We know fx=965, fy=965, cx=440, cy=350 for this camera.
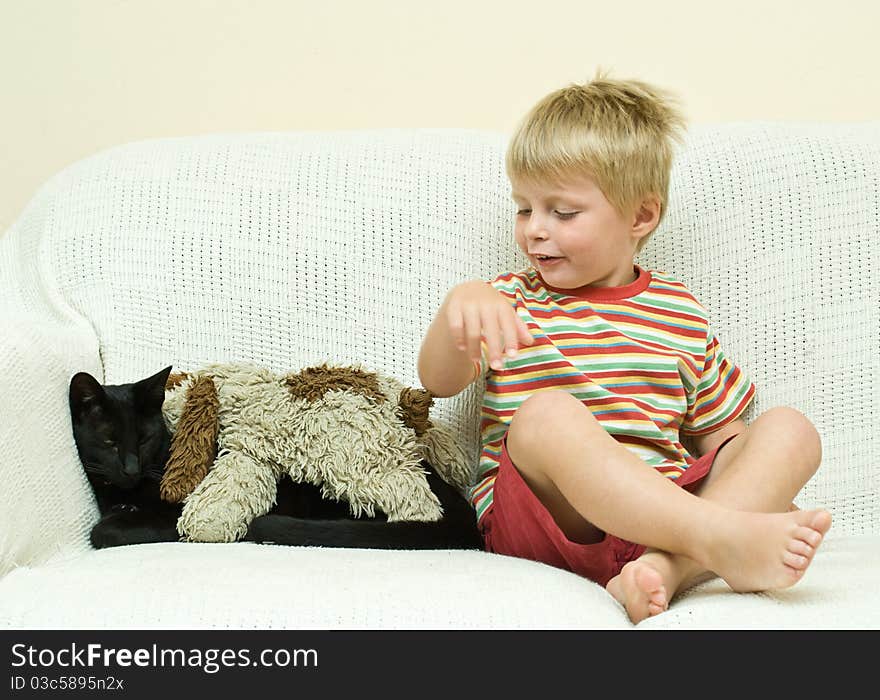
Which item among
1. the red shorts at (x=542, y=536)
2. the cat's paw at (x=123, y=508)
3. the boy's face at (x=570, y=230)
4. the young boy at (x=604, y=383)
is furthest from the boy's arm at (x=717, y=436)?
the cat's paw at (x=123, y=508)

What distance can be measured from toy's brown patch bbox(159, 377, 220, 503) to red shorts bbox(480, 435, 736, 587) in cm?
39

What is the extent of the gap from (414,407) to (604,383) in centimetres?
25

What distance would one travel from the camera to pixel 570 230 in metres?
1.27

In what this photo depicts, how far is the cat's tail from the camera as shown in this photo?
1.19 metres

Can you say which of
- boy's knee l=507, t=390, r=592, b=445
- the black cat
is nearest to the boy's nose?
boy's knee l=507, t=390, r=592, b=445

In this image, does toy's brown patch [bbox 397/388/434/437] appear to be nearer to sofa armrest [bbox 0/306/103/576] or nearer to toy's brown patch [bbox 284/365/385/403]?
toy's brown patch [bbox 284/365/385/403]

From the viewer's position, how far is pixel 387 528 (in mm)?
1194

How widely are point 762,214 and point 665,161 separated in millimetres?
217

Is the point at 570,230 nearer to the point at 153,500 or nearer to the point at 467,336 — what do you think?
the point at 467,336

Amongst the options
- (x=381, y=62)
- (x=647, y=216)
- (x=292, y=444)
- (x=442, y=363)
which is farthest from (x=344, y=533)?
(x=381, y=62)

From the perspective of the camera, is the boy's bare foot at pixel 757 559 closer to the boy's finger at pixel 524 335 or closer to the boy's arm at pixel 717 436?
the boy's finger at pixel 524 335

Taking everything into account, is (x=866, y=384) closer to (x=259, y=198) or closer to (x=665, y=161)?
(x=665, y=161)
